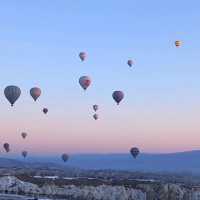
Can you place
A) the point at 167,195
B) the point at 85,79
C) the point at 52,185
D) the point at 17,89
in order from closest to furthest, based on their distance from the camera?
the point at 17,89, the point at 85,79, the point at 167,195, the point at 52,185

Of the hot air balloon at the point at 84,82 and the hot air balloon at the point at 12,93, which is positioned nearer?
the hot air balloon at the point at 12,93

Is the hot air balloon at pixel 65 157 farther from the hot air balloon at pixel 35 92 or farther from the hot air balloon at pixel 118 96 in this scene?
the hot air balloon at pixel 35 92

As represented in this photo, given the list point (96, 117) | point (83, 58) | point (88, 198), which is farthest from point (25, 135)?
point (88, 198)

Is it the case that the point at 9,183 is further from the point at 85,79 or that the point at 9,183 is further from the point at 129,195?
the point at 85,79

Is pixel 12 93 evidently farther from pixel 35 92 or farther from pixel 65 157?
pixel 65 157

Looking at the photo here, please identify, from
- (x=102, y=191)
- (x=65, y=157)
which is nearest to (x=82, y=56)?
(x=65, y=157)

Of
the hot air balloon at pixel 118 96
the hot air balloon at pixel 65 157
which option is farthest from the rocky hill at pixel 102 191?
the hot air balloon at pixel 118 96
